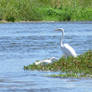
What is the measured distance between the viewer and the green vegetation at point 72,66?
21734 mm

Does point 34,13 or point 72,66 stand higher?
point 72,66

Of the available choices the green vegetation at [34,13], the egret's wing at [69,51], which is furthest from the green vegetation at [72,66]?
the green vegetation at [34,13]

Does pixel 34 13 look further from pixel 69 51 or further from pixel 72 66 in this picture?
pixel 72 66

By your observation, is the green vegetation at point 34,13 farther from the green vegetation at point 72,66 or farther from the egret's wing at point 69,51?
the green vegetation at point 72,66

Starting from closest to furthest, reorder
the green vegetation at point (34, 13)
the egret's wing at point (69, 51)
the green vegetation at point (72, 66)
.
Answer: the green vegetation at point (72, 66), the egret's wing at point (69, 51), the green vegetation at point (34, 13)

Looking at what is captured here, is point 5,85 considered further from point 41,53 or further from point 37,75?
point 41,53

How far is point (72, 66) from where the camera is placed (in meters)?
22.4

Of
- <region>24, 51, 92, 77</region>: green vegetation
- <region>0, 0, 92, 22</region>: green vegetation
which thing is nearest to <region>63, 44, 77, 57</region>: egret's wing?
<region>24, 51, 92, 77</region>: green vegetation

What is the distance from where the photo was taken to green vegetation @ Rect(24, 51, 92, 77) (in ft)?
71.3

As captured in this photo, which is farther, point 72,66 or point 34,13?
point 34,13

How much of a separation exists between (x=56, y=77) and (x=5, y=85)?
7.51 feet

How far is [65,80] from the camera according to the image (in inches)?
795

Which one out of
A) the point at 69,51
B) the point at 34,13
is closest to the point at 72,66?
the point at 69,51

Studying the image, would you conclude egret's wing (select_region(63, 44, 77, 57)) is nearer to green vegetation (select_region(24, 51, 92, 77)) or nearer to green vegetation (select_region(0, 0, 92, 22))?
green vegetation (select_region(24, 51, 92, 77))
